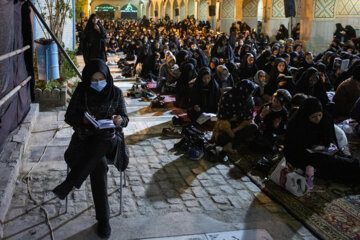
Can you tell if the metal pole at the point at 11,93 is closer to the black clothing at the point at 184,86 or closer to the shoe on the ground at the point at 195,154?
the shoe on the ground at the point at 195,154

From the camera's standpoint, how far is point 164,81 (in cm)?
1021

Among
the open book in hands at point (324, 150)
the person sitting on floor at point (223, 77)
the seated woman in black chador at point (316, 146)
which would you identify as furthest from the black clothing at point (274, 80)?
the seated woman in black chador at point (316, 146)

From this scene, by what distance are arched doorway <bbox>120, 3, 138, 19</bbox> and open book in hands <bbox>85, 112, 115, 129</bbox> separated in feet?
208

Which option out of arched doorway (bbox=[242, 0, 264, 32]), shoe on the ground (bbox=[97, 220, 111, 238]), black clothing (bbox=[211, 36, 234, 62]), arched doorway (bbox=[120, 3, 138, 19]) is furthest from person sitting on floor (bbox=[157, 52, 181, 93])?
arched doorway (bbox=[120, 3, 138, 19])

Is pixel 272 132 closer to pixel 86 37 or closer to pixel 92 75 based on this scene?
pixel 92 75

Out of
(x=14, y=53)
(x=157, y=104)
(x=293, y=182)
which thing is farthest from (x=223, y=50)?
(x=293, y=182)

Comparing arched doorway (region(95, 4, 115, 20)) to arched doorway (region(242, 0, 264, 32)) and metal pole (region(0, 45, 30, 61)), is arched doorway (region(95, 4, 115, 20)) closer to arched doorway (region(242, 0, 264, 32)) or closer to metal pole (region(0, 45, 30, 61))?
arched doorway (region(242, 0, 264, 32))

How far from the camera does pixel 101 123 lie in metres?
3.23

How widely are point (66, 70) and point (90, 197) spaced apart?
5.65 m

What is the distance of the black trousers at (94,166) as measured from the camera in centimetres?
319

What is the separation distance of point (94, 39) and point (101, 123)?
24.3ft

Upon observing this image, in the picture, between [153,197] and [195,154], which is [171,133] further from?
[153,197]

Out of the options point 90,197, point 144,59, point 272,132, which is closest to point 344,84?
point 272,132

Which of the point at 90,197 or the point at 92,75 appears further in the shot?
the point at 90,197
